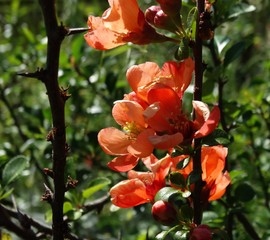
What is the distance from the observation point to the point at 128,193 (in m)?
0.84

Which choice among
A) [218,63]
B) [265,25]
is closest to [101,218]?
[218,63]

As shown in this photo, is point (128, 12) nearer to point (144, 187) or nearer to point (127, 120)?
point (127, 120)

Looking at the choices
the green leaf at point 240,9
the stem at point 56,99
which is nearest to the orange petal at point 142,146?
the stem at point 56,99

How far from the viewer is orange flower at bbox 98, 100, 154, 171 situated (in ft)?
2.62

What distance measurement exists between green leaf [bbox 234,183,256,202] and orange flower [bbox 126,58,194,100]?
1.30 ft

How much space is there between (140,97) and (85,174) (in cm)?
74

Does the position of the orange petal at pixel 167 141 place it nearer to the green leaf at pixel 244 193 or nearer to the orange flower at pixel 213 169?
the orange flower at pixel 213 169

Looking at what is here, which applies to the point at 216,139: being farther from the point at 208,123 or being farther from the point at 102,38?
the point at 102,38

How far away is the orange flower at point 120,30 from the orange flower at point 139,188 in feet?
0.63

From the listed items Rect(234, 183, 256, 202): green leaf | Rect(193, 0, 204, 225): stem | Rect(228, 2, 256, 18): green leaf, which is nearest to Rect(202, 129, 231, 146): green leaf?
Rect(193, 0, 204, 225): stem

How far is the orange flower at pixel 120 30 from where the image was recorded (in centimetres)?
85

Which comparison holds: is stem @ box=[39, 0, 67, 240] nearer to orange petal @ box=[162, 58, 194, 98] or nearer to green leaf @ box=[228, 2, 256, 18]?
orange petal @ box=[162, 58, 194, 98]

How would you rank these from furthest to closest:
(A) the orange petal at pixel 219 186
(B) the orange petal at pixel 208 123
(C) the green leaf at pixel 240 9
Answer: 1. (C) the green leaf at pixel 240 9
2. (A) the orange petal at pixel 219 186
3. (B) the orange petal at pixel 208 123

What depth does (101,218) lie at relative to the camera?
1897 mm
